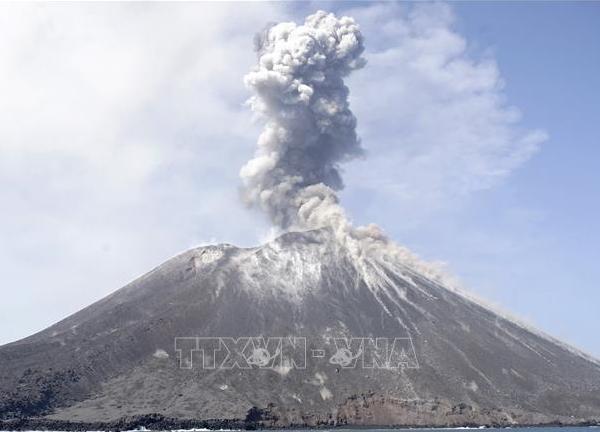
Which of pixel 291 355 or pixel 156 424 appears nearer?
pixel 156 424

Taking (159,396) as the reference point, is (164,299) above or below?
above

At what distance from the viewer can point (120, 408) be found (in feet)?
445

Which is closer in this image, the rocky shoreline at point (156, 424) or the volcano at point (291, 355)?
the rocky shoreline at point (156, 424)

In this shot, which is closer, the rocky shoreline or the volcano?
the rocky shoreline

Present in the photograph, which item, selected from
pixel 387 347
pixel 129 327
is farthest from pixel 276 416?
pixel 129 327

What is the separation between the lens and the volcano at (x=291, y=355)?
13838cm

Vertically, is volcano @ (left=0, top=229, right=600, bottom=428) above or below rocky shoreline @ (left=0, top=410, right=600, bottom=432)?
above

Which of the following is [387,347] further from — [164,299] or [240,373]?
[164,299]

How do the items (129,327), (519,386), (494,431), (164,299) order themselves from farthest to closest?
(164,299)
(129,327)
(519,386)
(494,431)

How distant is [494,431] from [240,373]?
4346 centimetres

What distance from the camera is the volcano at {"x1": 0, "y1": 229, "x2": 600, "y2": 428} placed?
138m

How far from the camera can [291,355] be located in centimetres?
15288

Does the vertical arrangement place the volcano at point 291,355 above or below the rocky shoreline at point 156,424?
above

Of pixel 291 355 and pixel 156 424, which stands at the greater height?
pixel 291 355
